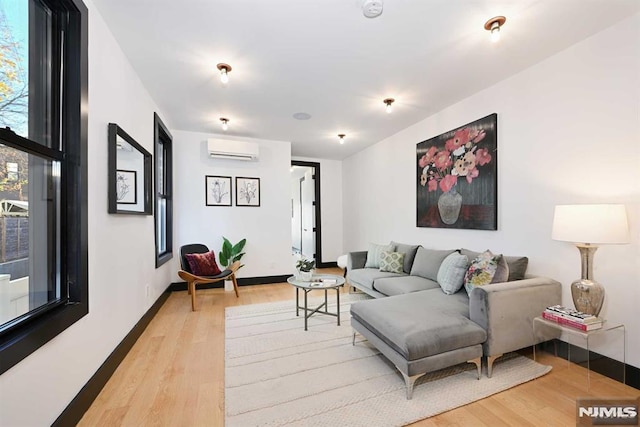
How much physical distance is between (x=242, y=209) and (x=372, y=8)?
3648mm

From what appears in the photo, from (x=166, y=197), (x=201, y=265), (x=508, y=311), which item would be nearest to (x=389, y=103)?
(x=508, y=311)

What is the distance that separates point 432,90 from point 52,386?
3.74 meters

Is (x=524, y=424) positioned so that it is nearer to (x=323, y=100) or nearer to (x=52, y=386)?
(x=52, y=386)

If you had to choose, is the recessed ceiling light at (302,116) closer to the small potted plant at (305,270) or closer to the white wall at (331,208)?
the small potted plant at (305,270)

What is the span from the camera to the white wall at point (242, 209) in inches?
174

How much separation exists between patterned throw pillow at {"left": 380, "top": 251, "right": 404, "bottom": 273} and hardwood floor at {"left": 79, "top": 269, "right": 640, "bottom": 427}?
1635 millimetres

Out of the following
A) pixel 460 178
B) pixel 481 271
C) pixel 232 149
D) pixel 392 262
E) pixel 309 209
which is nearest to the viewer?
pixel 481 271

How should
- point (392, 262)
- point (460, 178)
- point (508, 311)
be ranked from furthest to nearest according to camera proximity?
point (392, 262) < point (460, 178) < point (508, 311)

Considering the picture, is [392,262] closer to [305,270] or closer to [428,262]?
[428,262]

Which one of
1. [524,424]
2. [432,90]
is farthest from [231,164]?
[524,424]

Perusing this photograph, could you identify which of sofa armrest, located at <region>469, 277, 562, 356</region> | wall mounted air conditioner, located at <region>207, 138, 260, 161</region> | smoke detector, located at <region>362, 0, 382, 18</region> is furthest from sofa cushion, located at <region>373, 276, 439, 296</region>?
wall mounted air conditioner, located at <region>207, 138, 260, 161</region>

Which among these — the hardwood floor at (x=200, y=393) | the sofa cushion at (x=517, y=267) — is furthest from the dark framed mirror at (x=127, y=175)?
the sofa cushion at (x=517, y=267)

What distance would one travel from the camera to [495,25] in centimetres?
193

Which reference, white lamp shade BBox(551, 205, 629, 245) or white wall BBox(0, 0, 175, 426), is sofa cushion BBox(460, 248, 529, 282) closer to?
white lamp shade BBox(551, 205, 629, 245)
